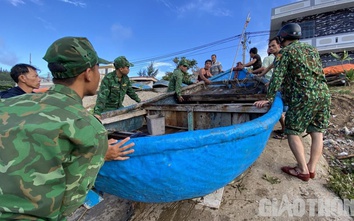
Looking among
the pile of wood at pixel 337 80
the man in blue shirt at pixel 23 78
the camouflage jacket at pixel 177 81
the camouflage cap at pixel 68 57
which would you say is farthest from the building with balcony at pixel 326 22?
the camouflage cap at pixel 68 57

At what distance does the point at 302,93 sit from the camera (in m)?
2.27

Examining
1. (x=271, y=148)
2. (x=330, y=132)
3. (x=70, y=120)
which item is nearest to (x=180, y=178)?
(x=70, y=120)

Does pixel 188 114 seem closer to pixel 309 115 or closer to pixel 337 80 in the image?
pixel 309 115

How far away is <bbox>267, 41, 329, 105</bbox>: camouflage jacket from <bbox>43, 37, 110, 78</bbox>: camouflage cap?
6.63ft

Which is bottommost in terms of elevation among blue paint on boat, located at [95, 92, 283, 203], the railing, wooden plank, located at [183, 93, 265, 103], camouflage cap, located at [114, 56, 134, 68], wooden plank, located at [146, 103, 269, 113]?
blue paint on boat, located at [95, 92, 283, 203]

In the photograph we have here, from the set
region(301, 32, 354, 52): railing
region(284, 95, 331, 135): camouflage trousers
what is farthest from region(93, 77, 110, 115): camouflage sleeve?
region(301, 32, 354, 52): railing

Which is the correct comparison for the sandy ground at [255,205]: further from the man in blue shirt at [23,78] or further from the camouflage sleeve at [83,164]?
the man in blue shirt at [23,78]

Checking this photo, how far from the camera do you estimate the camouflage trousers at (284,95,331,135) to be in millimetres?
2244

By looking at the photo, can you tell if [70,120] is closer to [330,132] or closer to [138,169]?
[138,169]

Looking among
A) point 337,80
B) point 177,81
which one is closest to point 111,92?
point 177,81

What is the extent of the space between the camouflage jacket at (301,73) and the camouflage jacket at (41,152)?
6.91 feet

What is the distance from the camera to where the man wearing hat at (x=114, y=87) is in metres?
3.65

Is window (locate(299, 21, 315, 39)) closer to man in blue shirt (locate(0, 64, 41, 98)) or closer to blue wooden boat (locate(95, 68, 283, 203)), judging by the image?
blue wooden boat (locate(95, 68, 283, 203))

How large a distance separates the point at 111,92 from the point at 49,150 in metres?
3.15
